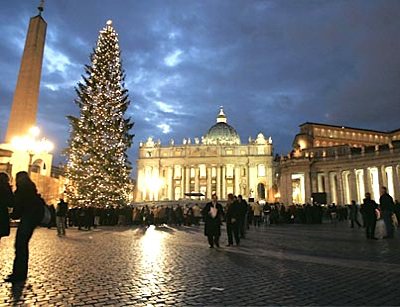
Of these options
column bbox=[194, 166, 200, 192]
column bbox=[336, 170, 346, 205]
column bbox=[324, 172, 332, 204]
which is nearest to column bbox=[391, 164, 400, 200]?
column bbox=[336, 170, 346, 205]

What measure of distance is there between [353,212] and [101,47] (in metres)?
21.9

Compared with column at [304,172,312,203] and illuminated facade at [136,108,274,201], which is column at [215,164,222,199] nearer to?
illuminated facade at [136,108,274,201]

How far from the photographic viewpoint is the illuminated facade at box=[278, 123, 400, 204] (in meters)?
47.6

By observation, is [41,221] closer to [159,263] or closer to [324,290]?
[159,263]

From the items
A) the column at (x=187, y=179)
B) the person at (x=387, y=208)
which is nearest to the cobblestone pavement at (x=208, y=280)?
the person at (x=387, y=208)

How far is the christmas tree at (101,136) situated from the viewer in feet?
78.3

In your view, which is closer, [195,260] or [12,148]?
[195,260]

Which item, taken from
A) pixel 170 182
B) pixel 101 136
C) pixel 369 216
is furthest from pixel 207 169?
pixel 369 216

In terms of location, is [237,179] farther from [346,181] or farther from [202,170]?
[346,181]

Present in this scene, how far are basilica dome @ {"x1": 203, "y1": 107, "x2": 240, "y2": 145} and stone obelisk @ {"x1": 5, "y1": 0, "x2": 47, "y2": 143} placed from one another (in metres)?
68.7

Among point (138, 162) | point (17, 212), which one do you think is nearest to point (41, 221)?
point (17, 212)

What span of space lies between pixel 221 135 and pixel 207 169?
11.7 metres

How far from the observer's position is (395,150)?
151 ft

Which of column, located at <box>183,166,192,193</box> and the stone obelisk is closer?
the stone obelisk
